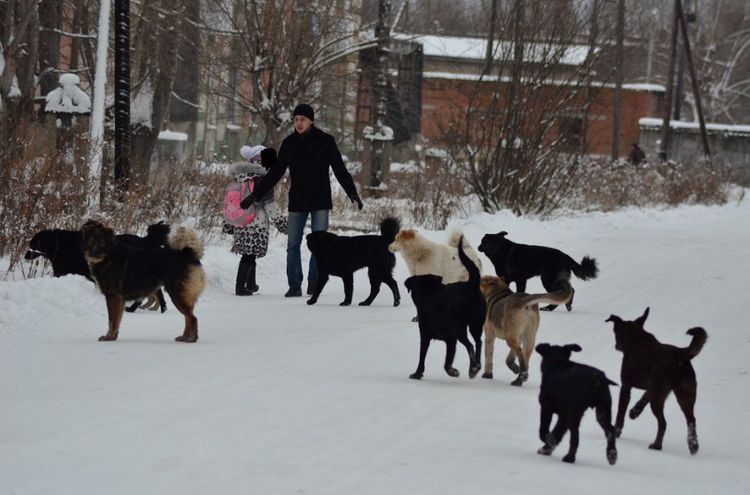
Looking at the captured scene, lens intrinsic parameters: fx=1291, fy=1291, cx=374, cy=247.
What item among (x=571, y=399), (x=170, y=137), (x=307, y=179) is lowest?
(x=571, y=399)

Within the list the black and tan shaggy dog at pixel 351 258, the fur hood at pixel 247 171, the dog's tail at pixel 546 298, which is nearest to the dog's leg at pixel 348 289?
the black and tan shaggy dog at pixel 351 258

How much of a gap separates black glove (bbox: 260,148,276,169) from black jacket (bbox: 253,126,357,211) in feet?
1.16

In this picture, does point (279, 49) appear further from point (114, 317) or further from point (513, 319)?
point (513, 319)

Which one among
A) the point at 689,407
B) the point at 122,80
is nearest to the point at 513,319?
the point at 689,407

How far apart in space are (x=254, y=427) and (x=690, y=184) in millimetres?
30367

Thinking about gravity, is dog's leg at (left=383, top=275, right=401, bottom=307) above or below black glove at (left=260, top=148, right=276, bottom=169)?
below

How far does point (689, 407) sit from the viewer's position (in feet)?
22.4

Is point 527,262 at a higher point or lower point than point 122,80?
lower

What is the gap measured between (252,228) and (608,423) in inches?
307

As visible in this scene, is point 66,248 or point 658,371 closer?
point 658,371

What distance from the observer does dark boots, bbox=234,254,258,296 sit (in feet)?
44.8

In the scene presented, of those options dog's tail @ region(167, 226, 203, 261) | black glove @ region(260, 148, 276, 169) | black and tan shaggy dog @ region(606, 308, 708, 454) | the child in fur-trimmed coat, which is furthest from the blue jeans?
black and tan shaggy dog @ region(606, 308, 708, 454)

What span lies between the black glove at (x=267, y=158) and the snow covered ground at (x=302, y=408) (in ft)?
4.72

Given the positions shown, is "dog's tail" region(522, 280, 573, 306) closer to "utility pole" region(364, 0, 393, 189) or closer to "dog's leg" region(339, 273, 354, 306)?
"dog's leg" region(339, 273, 354, 306)
